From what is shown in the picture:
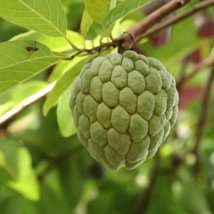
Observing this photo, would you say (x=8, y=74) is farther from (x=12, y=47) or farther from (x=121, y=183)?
(x=121, y=183)

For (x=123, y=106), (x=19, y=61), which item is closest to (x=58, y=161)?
(x=19, y=61)

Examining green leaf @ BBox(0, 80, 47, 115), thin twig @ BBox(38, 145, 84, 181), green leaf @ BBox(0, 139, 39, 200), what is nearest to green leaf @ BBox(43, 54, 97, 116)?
green leaf @ BBox(0, 80, 47, 115)

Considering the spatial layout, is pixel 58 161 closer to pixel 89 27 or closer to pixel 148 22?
pixel 89 27

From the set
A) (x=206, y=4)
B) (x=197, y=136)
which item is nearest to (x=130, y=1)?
(x=206, y=4)

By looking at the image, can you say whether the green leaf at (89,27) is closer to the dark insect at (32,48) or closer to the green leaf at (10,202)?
the dark insect at (32,48)

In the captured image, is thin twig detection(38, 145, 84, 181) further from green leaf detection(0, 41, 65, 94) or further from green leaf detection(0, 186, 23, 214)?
green leaf detection(0, 41, 65, 94)

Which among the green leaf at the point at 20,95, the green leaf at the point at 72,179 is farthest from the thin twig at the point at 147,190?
the green leaf at the point at 20,95
